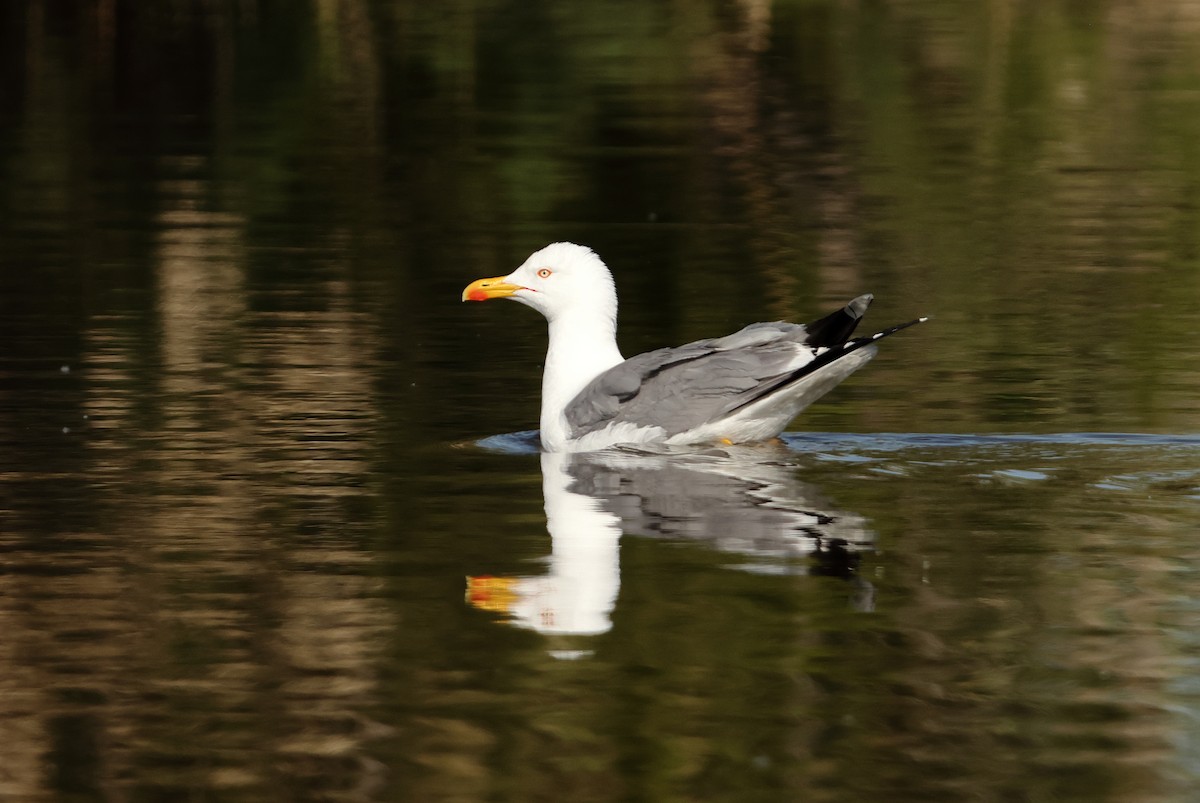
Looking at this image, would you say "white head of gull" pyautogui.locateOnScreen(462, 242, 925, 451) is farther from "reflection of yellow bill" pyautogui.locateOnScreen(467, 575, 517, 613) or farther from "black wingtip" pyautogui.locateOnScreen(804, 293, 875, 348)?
"reflection of yellow bill" pyautogui.locateOnScreen(467, 575, 517, 613)

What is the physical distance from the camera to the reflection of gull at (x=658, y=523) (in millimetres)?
8914

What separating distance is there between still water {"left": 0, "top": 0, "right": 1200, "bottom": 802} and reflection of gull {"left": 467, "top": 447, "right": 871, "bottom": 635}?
0.04 m

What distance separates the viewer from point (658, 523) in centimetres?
1030

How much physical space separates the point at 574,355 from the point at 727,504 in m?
2.34


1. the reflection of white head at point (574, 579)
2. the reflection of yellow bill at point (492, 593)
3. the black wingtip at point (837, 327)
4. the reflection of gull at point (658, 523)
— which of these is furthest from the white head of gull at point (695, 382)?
the reflection of yellow bill at point (492, 593)

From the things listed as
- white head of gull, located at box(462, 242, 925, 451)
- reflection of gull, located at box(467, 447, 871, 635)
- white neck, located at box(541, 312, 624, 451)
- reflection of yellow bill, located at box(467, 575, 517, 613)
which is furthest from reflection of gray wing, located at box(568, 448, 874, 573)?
reflection of yellow bill, located at box(467, 575, 517, 613)

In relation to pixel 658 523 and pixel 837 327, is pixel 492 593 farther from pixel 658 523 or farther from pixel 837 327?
pixel 837 327

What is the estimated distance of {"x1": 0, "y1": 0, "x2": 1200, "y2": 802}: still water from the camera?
7.23 m

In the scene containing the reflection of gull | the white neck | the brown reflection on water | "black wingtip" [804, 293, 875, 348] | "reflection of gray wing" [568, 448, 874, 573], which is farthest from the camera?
the white neck

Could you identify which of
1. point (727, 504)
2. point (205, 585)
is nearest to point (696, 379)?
point (727, 504)

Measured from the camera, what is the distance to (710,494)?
428 inches

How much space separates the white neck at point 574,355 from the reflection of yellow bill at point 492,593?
3203mm

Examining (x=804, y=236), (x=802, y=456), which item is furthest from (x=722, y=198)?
(x=802, y=456)

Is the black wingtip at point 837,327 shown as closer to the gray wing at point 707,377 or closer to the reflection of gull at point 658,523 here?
the gray wing at point 707,377
